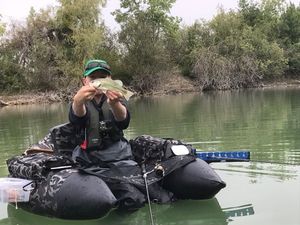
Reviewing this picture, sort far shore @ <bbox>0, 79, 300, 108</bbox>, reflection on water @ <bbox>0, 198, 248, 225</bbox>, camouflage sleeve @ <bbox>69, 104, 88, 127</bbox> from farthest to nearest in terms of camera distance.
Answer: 1. far shore @ <bbox>0, 79, 300, 108</bbox>
2. camouflage sleeve @ <bbox>69, 104, 88, 127</bbox>
3. reflection on water @ <bbox>0, 198, 248, 225</bbox>

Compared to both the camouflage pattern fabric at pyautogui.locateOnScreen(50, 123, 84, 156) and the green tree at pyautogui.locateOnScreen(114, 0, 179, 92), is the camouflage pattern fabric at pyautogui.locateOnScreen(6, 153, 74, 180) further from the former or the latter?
the green tree at pyautogui.locateOnScreen(114, 0, 179, 92)

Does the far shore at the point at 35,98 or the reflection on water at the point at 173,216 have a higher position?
the far shore at the point at 35,98

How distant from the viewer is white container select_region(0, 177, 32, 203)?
5027 millimetres

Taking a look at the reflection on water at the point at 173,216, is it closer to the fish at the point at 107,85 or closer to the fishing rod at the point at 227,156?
the fishing rod at the point at 227,156

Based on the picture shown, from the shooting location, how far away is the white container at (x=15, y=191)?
503 cm

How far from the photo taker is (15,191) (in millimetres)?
5051

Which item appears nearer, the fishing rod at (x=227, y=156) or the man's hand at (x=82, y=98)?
the man's hand at (x=82, y=98)

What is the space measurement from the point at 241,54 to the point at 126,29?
810 cm

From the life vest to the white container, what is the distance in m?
0.71

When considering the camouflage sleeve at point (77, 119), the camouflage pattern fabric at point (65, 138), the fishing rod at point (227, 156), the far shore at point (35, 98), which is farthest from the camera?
the far shore at point (35, 98)

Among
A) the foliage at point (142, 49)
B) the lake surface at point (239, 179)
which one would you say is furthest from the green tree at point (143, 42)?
the lake surface at point (239, 179)

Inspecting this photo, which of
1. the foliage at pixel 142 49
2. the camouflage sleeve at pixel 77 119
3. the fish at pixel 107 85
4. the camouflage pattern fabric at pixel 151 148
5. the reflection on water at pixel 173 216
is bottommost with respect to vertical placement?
the reflection on water at pixel 173 216

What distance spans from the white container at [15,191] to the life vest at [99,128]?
2.33 ft

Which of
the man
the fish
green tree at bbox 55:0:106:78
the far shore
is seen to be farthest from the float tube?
green tree at bbox 55:0:106:78
